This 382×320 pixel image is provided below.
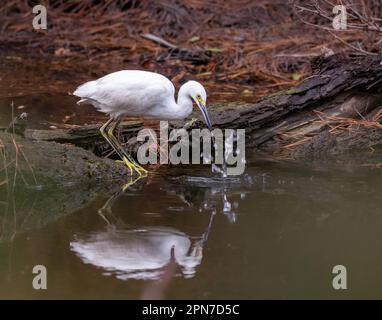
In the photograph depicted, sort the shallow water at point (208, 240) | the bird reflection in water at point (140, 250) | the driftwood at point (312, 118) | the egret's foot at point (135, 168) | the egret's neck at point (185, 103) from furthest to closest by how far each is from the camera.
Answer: the driftwood at point (312, 118), the egret's neck at point (185, 103), the egret's foot at point (135, 168), the bird reflection in water at point (140, 250), the shallow water at point (208, 240)

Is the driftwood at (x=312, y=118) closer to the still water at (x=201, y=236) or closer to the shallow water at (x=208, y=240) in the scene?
the still water at (x=201, y=236)

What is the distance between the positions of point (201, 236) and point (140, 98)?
2123 millimetres

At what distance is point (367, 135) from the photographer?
313 inches

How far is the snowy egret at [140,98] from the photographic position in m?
7.18

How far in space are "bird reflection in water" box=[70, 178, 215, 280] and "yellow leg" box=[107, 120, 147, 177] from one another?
1.43 metres

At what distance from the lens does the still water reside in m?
4.60

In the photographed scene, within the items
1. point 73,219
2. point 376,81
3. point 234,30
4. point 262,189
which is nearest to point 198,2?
point 234,30

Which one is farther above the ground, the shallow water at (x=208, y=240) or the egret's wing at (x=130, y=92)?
the egret's wing at (x=130, y=92)

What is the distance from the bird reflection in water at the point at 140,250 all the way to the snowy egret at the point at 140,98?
166cm

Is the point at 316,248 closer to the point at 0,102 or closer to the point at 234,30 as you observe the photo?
the point at 0,102

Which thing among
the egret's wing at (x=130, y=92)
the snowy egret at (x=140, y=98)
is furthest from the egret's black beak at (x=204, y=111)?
the egret's wing at (x=130, y=92)

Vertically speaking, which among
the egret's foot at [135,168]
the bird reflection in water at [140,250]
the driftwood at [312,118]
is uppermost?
the driftwood at [312,118]

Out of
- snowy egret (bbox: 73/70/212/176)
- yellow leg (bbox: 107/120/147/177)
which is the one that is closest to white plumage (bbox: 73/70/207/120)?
snowy egret (bbox: 73/70/212/176)
